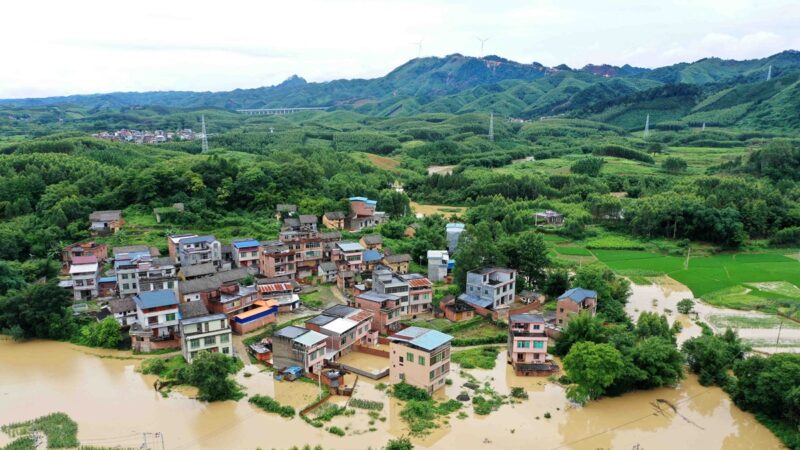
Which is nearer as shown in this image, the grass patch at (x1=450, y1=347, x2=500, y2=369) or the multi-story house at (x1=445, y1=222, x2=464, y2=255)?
the grass patch at (x1=450, y1=347, x2=500, y2=369)

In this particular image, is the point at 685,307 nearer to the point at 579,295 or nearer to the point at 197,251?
the point at 579,295

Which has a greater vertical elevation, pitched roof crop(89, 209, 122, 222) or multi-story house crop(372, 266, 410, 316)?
pitched roof crop(89, 209, 122, 222)

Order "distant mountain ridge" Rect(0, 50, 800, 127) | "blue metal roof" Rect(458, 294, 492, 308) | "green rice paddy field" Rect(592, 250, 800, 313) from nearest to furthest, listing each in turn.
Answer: "blue metal roof" Rect(458, 294, 492, 308), "green rice paddy field" Rect(592, 250, 800, 313), "distant mountain ridge" Rect(0, 50, 800, 127)

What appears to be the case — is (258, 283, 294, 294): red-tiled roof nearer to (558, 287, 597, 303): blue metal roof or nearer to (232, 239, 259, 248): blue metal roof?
(232, 239, 259, 248): blue metal roof

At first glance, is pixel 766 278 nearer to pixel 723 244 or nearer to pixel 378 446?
pixel 723 244

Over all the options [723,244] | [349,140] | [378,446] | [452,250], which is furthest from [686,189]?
[349,140]

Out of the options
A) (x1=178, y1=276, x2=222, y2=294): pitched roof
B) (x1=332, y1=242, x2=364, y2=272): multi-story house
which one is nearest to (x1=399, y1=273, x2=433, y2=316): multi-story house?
(x1=332, y1=242, x2=364, y2=272): multi-story house
